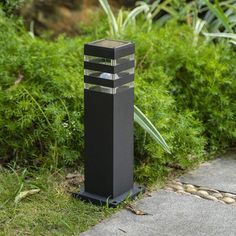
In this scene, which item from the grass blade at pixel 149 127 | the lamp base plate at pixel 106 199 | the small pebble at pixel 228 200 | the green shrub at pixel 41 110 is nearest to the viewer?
the lamp base plate at pixel 106 199

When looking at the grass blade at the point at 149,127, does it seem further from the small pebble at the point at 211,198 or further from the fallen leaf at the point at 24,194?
the fallen leaf at the point at 24,194

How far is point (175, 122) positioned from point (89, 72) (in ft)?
2.97

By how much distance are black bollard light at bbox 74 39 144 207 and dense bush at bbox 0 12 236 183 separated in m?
0.39

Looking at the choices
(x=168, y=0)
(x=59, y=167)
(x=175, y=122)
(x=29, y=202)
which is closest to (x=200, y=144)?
(x=175, y=122)

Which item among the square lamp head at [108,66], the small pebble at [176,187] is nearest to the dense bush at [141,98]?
the small pebble at [176,187]

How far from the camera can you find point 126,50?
3.62m

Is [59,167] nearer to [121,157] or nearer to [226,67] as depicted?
[121,157]

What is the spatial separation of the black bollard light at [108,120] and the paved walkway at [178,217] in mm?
167

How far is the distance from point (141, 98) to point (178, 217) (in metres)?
0.98

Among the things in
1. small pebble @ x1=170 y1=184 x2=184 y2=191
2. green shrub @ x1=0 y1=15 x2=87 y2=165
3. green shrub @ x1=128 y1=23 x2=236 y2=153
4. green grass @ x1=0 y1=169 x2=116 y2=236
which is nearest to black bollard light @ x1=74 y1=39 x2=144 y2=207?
green grass @ x1=0 y1=169 x2=116 y2=236

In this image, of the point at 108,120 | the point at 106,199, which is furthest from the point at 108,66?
the point at 106,199

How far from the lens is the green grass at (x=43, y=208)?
3428mm

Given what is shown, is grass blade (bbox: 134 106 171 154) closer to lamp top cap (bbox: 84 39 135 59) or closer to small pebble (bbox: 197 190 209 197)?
small pebble (bbox: 197 190 209 197)

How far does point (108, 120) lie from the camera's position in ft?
11.9
